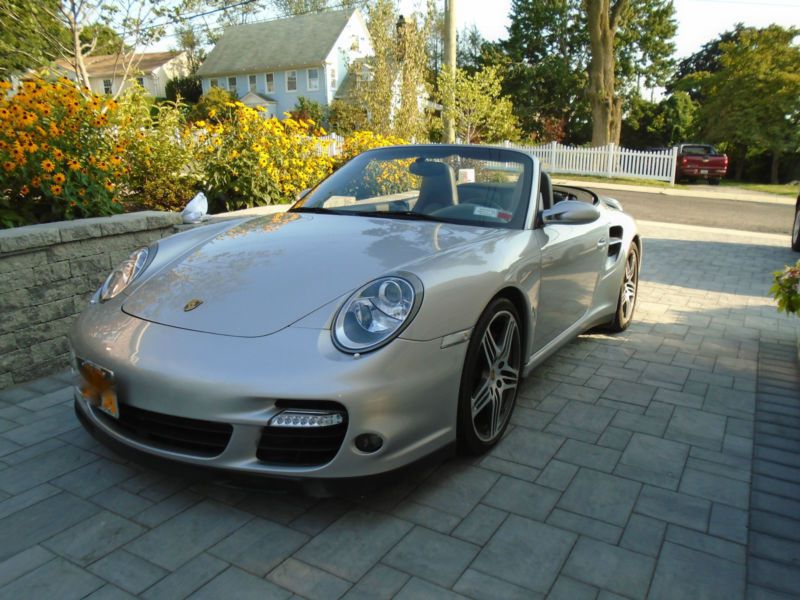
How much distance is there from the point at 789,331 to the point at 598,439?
125 inches

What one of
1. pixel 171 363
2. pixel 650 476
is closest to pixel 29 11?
pixel 171 363

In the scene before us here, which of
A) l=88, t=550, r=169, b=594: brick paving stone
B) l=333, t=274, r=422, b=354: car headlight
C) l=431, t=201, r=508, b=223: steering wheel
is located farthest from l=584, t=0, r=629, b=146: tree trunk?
l=88, t=550, r=169, b=594: brick paving stone

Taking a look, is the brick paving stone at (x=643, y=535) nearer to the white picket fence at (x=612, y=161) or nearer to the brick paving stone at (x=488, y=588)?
the brick paving stone at (x=488, y=588)

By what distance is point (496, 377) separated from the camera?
287cm

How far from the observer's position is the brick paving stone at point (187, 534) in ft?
6.95

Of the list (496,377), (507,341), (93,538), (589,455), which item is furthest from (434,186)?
(93,538)

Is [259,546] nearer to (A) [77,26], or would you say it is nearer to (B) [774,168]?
(A) [77,26]

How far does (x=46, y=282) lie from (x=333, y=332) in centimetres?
258

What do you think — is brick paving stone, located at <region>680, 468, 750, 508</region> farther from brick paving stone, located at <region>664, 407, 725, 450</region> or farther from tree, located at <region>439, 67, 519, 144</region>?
tree, located at <region>439, 67, 519, 144</region>

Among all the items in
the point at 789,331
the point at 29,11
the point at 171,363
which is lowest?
the point at 789,331

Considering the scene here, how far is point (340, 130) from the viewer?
11.7m

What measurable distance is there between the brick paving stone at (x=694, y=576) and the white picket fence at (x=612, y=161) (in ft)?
64.8

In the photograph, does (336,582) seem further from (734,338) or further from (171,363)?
(734,338)

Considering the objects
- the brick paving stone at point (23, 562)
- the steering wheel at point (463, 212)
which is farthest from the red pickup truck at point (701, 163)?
the brick paving stone at point (23, 562)
